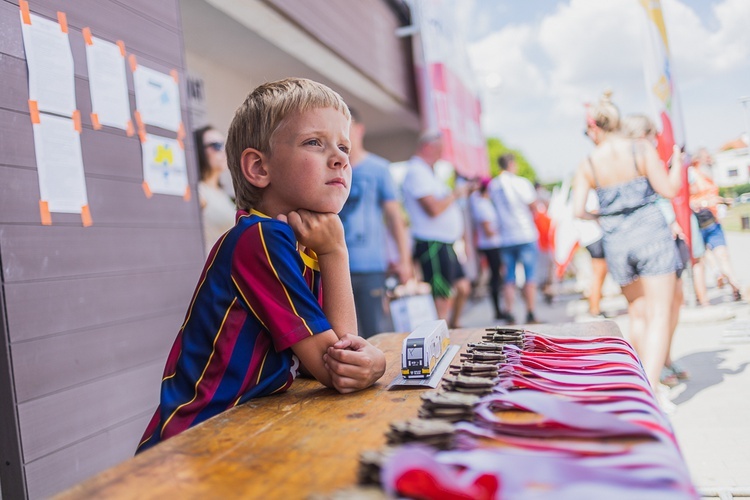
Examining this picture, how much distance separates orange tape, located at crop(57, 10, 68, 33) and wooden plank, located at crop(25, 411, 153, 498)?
4.84ft

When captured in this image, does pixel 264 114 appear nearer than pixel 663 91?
Yes

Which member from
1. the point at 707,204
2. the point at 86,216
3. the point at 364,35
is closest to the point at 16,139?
A: the point at 86,216

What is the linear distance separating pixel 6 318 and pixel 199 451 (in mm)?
1333

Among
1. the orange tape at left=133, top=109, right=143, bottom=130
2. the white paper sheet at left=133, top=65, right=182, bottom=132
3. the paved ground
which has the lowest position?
the paved ground

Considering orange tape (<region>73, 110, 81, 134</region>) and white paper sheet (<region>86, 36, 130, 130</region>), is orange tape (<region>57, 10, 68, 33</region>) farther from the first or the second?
orange tape (<region>73, 110, 81, 134</region>)

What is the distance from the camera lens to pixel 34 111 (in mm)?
2102

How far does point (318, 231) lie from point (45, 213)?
4.11 ft

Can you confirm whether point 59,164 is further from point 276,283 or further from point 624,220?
point 624,220

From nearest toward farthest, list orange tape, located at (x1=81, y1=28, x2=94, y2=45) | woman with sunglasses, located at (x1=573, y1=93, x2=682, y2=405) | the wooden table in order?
the wooden table < orange tape, located at (x1=81, y1=28, x2=94, y2=45) < woman with sunglasses, located at (x1=573, y1=93, x2=682, y2=405)

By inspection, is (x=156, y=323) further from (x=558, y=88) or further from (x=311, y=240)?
(x=558, y=88)

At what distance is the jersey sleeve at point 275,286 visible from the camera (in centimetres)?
121

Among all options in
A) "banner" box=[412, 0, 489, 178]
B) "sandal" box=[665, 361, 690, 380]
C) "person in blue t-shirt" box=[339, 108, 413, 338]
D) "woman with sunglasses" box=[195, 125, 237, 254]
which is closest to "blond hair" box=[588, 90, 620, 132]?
"person in blue t-shirt" box=[339, 108, 413, 338]

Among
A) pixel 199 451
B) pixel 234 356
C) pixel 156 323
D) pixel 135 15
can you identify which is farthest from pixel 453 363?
pixel 135 15

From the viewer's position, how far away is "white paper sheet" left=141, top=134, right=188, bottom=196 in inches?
105
